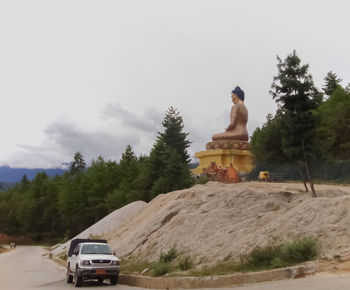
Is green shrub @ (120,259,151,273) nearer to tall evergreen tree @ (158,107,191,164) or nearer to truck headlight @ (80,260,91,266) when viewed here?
truck headlight @ (80,260,91,266)

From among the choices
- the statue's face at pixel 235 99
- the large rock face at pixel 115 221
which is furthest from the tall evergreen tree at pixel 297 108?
the statue's face at pixel 235 99

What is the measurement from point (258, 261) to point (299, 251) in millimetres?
1501

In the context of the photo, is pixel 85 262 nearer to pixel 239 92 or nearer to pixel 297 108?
pixel 297 108

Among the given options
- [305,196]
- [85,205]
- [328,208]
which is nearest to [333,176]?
[305,196]

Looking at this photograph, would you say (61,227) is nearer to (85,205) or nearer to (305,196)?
(85,205)

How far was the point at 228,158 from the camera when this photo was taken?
57.0 meters

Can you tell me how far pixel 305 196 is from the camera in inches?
775

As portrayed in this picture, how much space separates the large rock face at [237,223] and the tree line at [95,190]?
19.2m

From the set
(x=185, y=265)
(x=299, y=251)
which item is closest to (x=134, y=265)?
(x=185, y=265)

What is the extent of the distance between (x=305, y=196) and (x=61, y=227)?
221ft

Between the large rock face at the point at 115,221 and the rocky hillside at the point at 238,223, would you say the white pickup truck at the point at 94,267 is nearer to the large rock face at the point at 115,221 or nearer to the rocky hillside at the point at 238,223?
the rocky hillside at the point at 238,223

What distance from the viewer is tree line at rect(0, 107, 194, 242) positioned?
4556 centimetres

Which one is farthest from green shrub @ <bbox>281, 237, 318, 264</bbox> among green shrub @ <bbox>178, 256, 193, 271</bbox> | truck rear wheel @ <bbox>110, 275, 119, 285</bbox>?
truck rear wheel @ <bbox>110, 275, 119, 285</bbox>

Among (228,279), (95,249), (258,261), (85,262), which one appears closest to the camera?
(228,279)
